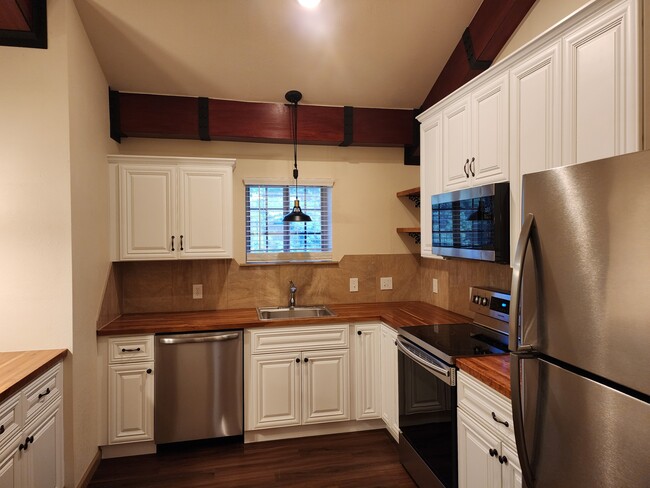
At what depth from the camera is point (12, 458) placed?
5.41 feet

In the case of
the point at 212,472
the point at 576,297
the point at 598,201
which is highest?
the point at 598,201

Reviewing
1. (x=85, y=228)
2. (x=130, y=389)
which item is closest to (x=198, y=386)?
(x=130, y=389)

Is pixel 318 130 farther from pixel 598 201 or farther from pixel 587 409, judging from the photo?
pixel 587 409

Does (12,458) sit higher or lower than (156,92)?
lower

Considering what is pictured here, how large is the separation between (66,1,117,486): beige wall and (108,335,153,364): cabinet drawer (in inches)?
4.2

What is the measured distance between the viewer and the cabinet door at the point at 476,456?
1589 millimetres

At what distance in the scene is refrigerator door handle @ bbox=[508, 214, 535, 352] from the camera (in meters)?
1.15

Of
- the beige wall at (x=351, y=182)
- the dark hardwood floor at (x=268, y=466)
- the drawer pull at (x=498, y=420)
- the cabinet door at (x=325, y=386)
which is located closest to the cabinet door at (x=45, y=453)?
the dark hardwood floor at (x=268, y=466)

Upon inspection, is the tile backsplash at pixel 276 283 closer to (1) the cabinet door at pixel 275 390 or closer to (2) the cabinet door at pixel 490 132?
(1) the cabinet door at pixel 275 390

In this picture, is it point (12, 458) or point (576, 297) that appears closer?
point (576, 297)

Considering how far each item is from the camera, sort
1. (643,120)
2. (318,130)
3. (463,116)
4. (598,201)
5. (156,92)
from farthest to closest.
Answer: (318,130), (156,92), (463,116), (643,120), (598,201)

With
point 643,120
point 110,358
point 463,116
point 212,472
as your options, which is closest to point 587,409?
point 643,120

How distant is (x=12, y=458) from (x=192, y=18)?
2.58m

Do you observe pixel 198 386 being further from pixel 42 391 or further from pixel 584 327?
pixel 584 327
